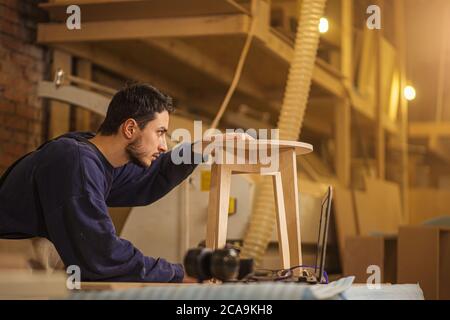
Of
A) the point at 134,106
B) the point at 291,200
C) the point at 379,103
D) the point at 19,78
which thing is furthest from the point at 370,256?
the point at 379,103

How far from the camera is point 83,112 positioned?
5457mm

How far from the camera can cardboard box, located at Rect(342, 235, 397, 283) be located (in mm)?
4781

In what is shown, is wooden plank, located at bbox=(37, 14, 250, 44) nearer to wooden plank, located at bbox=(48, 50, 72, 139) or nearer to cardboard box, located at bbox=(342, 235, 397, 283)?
wooden plank, located at bbox=(48, 50, 72, 139)

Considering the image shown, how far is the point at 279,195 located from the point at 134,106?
0.70 meters

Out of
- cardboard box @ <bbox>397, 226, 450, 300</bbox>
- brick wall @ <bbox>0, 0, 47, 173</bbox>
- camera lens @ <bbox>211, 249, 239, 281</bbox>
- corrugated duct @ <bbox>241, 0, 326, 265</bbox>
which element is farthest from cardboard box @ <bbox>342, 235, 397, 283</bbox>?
camera lens @ <bbox>211, 249, 239, 281</bbox>

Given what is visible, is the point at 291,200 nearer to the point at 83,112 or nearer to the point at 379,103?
the point at 83,112

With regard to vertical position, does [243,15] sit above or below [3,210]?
above

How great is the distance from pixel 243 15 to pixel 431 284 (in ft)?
6.10

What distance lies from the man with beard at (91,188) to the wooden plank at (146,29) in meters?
1.51

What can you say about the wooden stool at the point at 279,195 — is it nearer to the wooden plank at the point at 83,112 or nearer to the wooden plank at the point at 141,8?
the wooden plank at the point at 141,8

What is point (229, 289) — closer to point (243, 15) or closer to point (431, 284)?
point (431, 284)

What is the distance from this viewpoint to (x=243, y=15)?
4.69m

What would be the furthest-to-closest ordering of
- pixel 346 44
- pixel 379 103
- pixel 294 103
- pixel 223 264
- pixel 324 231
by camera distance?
pixel 379 103
pixel 346 44
pixel 294 103
pixel 324 231
pixel 223 264
